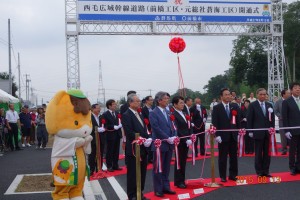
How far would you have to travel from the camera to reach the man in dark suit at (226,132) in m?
8.67

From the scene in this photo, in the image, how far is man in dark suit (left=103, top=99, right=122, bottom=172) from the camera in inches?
429

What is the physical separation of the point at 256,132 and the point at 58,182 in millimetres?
4771

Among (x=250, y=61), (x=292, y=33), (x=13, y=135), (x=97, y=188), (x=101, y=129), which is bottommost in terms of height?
(x=97, y=188)

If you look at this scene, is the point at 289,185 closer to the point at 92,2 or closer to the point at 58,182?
the point at 58,182

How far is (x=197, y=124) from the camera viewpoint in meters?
13.3

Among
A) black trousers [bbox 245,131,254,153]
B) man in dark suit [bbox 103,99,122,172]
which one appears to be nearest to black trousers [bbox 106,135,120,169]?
man in dark suit [bbox 103,99,122,172]

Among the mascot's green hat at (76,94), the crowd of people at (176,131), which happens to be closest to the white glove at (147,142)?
the crowd of people at (176,131)

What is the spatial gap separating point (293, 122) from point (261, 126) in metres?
0.80

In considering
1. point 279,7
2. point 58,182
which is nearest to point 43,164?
point 58,182

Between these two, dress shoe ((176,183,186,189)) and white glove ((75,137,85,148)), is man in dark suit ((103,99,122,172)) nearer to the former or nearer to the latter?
dress shoe ((176,183,186,189))

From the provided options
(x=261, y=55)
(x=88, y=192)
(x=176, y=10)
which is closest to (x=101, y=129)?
(x=88, y=192)

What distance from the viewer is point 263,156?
9016 mm

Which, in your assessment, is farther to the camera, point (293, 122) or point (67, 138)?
point (293, 122)

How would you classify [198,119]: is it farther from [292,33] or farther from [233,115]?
[292,33]
